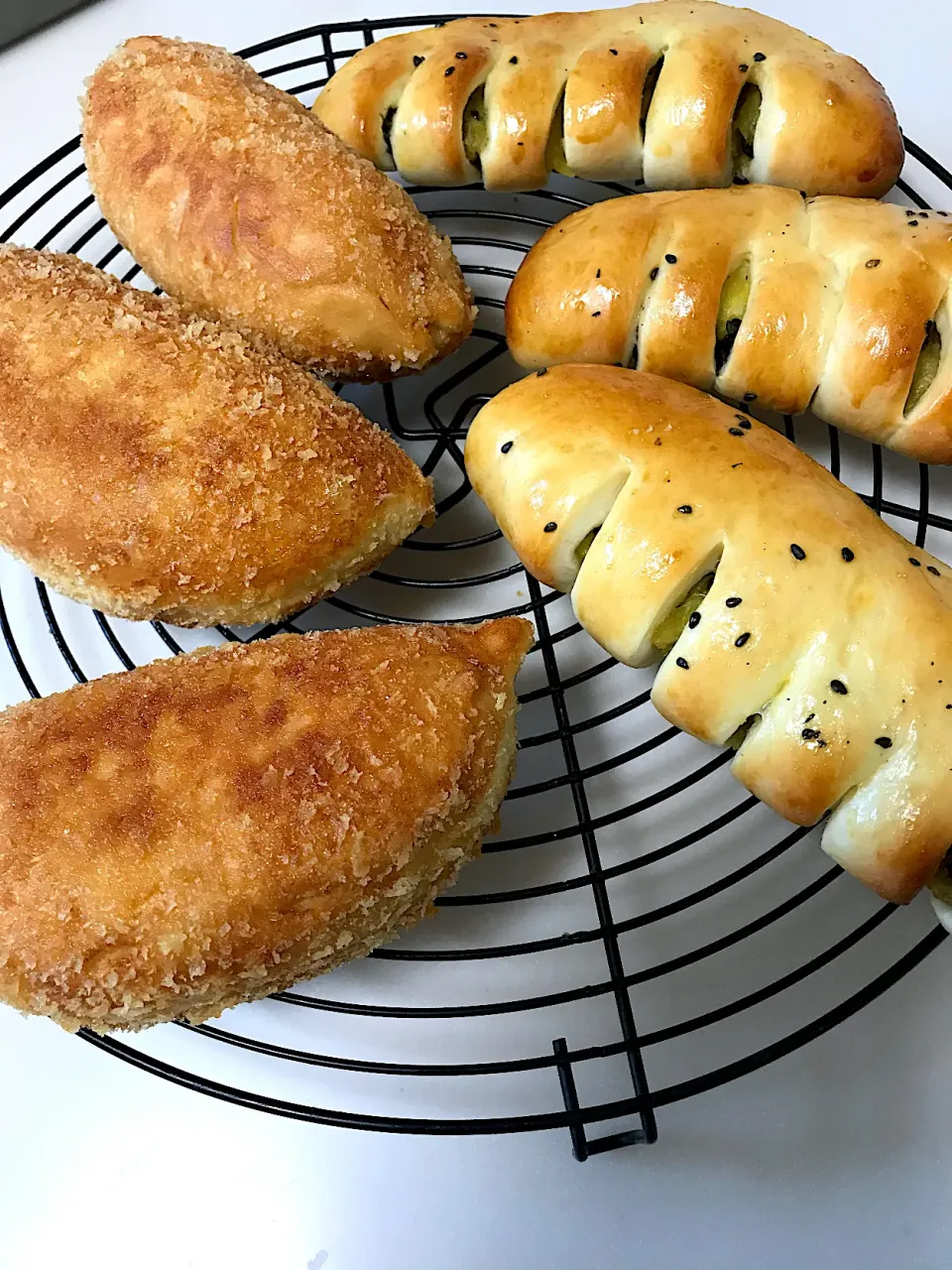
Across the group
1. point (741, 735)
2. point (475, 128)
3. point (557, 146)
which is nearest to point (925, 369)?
point (741, 735)

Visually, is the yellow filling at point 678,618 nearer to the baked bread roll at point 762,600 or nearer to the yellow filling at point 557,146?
the baked bread roll at point 762,600

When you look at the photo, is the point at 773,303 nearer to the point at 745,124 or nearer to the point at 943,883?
the point at 745,124

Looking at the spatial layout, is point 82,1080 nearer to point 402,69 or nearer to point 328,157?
point 328,157

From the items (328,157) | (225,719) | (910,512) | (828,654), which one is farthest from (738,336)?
(225,719)

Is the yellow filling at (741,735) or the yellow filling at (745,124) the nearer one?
the yellow filling at (741,735)

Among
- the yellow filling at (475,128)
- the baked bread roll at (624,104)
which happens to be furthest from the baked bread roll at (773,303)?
the yellow filling at (475,128)

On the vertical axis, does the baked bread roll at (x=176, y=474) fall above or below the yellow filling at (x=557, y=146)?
below
